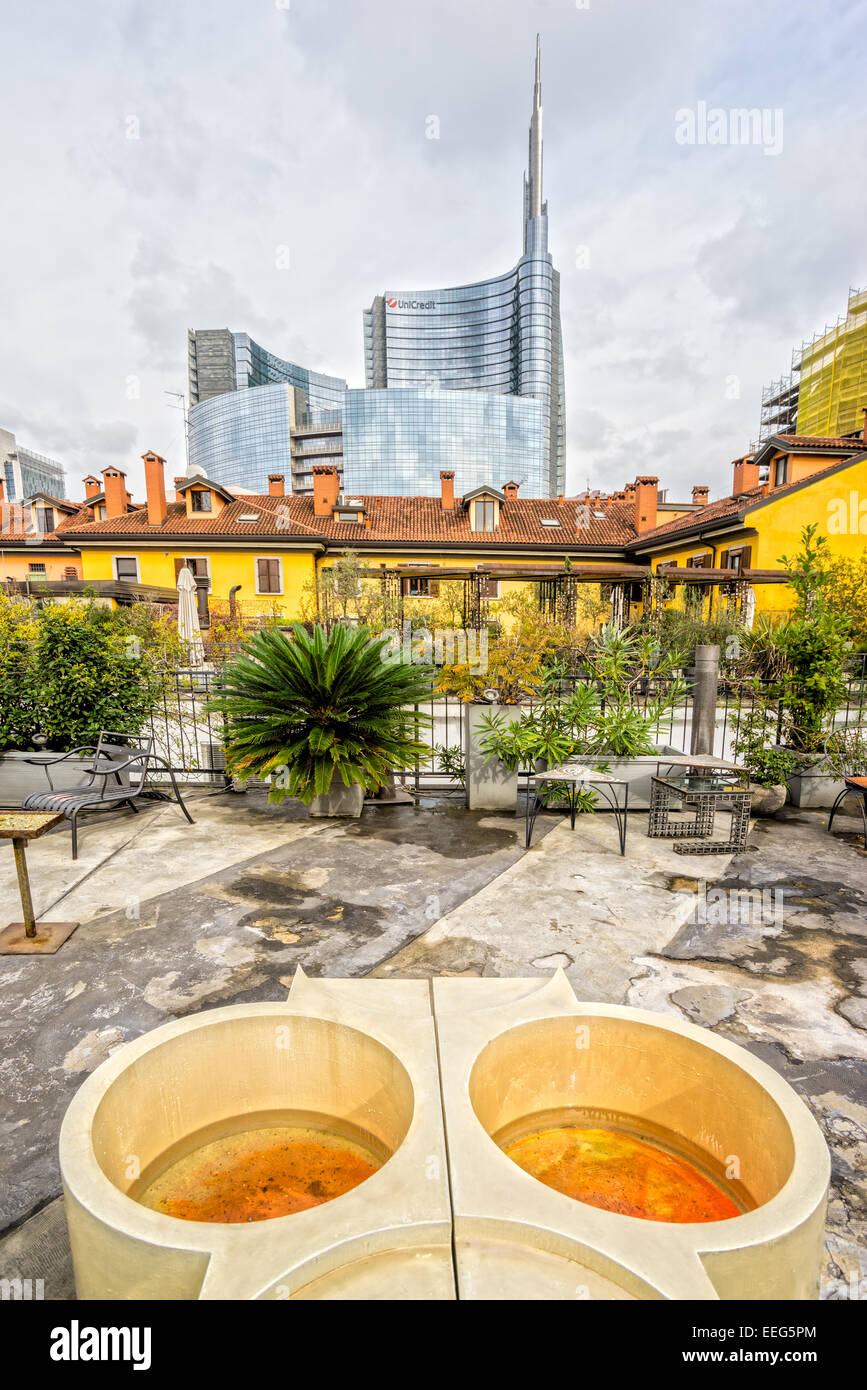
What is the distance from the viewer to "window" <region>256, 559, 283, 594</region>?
23.7 m

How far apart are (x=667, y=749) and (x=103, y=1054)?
5577 millimetres

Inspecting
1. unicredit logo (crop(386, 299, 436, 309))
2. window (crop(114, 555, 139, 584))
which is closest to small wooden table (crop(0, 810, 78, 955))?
window (crop(114, 555, 139, 584))

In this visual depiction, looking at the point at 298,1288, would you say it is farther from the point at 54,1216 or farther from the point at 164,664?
the point at 164,664

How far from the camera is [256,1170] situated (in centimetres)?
177

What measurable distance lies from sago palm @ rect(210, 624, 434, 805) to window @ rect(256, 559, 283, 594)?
61.8 ft

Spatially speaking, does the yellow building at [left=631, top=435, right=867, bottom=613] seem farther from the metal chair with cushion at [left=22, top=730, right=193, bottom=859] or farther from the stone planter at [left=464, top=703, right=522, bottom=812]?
the metal chair with cushion at [left=22, top=730, right=193, bottom=859]

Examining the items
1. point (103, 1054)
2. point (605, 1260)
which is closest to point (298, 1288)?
point (605, 1260)

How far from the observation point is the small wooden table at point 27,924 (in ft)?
10.4

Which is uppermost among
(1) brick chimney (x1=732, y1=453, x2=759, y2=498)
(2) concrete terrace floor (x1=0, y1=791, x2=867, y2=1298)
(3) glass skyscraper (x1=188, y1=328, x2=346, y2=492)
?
(3) glass skyscraper (x1=188, y1=328, x2=346, y2=492)

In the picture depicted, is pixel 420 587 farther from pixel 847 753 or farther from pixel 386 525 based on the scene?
pixel 847 753

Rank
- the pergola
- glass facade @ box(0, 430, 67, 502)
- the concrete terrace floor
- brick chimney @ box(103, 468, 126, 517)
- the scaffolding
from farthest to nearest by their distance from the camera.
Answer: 1. glass facade @ box(0, 430, 67, 502)
2. the scaffolding
3. brick chimney @ box(103, 468, 126, 517)
4. the pergola
5. the concrete terrace floor

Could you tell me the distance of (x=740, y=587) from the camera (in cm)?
1989

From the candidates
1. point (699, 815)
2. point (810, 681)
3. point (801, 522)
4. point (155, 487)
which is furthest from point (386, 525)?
point (699, 815)
